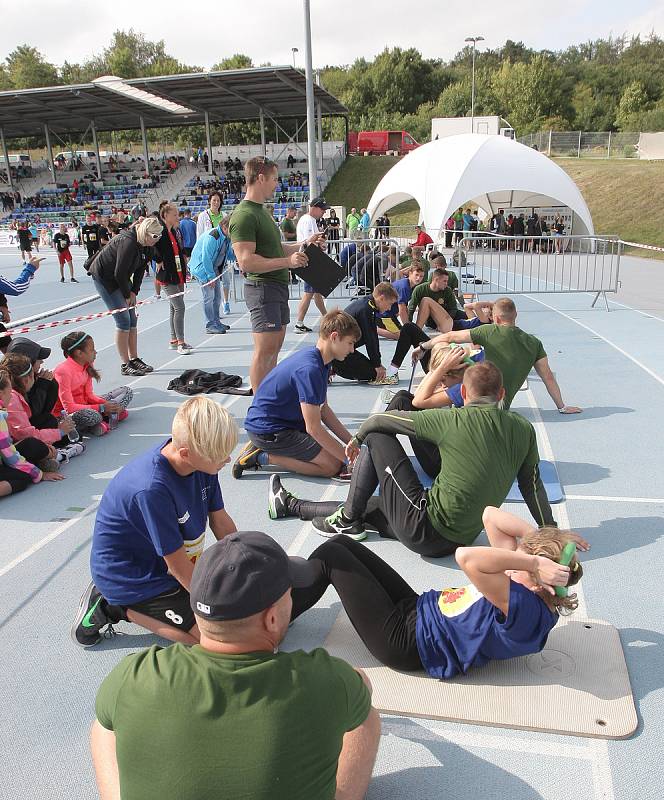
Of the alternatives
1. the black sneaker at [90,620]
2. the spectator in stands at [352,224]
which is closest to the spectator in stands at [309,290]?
the black sneaker at [90,620]

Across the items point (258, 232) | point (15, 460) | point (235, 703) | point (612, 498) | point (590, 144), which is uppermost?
point (590, 144)

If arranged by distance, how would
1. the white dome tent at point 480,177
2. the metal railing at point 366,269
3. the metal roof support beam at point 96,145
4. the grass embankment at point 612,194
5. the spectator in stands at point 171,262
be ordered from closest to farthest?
the spectator in stands at point 171,262
the metal railing at point 366,269
the white dome tent at point 480,177
the grass embankment at point 612,194
the metal roof support beam at point 96,145

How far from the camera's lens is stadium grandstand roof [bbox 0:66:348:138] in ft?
104

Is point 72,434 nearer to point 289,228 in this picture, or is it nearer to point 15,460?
point 15,460

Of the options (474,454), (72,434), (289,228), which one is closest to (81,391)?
(72,434)

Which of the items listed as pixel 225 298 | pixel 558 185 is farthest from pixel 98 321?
pixel 558 185

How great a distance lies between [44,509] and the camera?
464cm

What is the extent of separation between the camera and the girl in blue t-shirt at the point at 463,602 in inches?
96.3

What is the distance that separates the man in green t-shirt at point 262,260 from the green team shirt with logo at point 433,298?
3.21 m

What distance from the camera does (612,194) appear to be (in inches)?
1192

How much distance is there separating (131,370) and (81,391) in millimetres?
1861

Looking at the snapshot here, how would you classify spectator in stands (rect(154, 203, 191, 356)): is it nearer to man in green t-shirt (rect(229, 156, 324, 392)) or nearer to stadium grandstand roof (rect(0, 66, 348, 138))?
man in green t-shirt (rect(229, 156, 324, 392))

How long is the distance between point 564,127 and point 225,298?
2250 inches

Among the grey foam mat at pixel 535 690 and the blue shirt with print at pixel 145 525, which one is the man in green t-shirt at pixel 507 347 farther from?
the blue shirt with print at pixel 145 525
